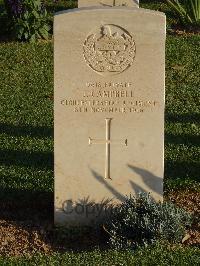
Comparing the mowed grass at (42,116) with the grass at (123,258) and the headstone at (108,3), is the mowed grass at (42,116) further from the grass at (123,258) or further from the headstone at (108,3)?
the headstone at (108,3)

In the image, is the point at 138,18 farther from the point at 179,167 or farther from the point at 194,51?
the point at 194,51

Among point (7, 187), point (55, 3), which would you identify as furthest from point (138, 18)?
point (55, 3)

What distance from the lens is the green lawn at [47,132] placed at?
515 centimetres

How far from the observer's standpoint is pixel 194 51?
10555 millimetres

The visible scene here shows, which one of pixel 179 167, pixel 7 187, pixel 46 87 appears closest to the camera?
pixel 7 187

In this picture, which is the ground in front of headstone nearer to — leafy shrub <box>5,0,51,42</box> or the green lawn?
the green lawn

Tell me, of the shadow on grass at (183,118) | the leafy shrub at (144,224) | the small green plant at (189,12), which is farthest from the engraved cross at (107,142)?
the small green plant at (189,12)

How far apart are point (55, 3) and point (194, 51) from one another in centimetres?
360

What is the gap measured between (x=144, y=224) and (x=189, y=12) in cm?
681

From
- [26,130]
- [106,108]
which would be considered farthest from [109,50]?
[26,130]

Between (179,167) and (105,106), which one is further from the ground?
(105,106)

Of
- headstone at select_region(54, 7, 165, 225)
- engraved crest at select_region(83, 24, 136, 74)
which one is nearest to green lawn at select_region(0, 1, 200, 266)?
headstone at select_region(54, 7, 165, 225)

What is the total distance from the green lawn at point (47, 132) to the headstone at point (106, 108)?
1.76 feet

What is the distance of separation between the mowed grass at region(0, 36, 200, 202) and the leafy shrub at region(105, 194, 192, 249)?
966mm
